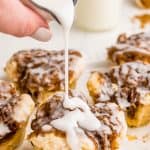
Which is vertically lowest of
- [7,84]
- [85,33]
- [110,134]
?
[110,134]

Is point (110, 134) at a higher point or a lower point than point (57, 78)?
lower

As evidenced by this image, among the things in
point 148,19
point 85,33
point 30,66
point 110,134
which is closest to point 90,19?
point 85,33

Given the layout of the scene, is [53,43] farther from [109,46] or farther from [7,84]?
[7,84]

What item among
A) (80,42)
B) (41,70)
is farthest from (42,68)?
(80,42)

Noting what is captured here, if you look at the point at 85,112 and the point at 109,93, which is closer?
the point at 85,112

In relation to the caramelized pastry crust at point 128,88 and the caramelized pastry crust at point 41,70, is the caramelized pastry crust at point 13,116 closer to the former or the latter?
the caramelized pastry crust at point 41,70

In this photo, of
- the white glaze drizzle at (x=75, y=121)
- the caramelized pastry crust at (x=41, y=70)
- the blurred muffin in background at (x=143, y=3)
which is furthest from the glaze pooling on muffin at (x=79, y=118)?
the blurred muffin in background at (x=143, y=3)

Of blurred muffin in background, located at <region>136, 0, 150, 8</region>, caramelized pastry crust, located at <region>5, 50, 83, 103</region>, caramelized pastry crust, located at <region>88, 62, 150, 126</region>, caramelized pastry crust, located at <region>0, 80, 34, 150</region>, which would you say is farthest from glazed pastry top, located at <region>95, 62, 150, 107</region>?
blurred muffin in background, located at <region>136, 0, 150, 8</region>
